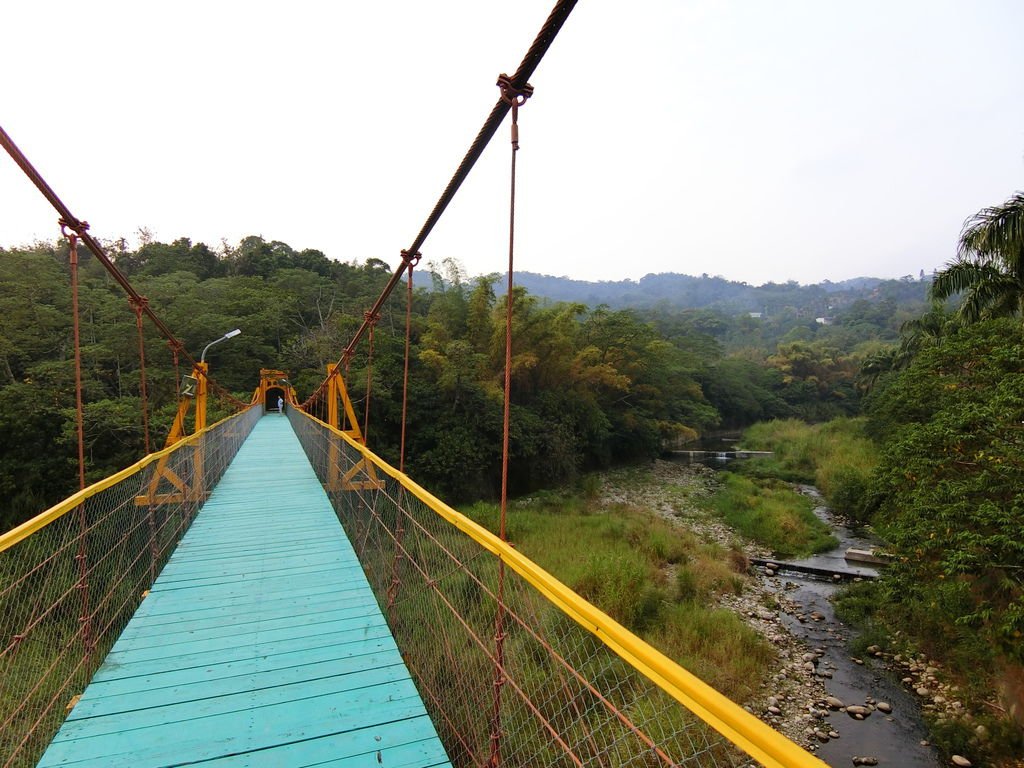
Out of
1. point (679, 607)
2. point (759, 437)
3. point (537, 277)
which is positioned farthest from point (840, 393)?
point (537, 277)

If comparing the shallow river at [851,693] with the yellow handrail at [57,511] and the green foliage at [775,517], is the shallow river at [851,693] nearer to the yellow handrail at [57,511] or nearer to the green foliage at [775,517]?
the green foliage at [775,517]

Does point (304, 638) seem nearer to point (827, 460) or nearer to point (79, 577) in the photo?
point (79, 577)

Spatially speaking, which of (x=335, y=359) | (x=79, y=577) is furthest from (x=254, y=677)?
(x=335, y=359)

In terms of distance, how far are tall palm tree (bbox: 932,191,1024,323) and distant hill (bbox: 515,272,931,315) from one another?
187 ft

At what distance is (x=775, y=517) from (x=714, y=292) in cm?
10474

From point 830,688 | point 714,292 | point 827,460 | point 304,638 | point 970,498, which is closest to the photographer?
point 304,638

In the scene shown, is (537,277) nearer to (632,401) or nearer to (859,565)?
(632,401)

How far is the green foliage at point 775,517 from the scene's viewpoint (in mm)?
9492

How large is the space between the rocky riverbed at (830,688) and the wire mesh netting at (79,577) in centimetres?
503

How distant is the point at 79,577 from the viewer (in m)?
2.00

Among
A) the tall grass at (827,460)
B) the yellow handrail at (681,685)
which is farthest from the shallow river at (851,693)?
the yellow handrail at (681,685)

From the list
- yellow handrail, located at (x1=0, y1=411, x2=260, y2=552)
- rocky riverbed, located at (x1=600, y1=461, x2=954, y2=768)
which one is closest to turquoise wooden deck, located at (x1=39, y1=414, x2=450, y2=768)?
yellow handrail, located at (x1=0, y1=411, x2=260, y2=552)

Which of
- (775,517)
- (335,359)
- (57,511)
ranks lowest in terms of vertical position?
(775,517)

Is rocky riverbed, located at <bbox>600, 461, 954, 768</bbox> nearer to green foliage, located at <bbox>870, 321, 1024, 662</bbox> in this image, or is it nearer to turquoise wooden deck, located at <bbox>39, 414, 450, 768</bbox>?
green foliage, located at <bbox>870, 321, 1024, 662</bbox>
